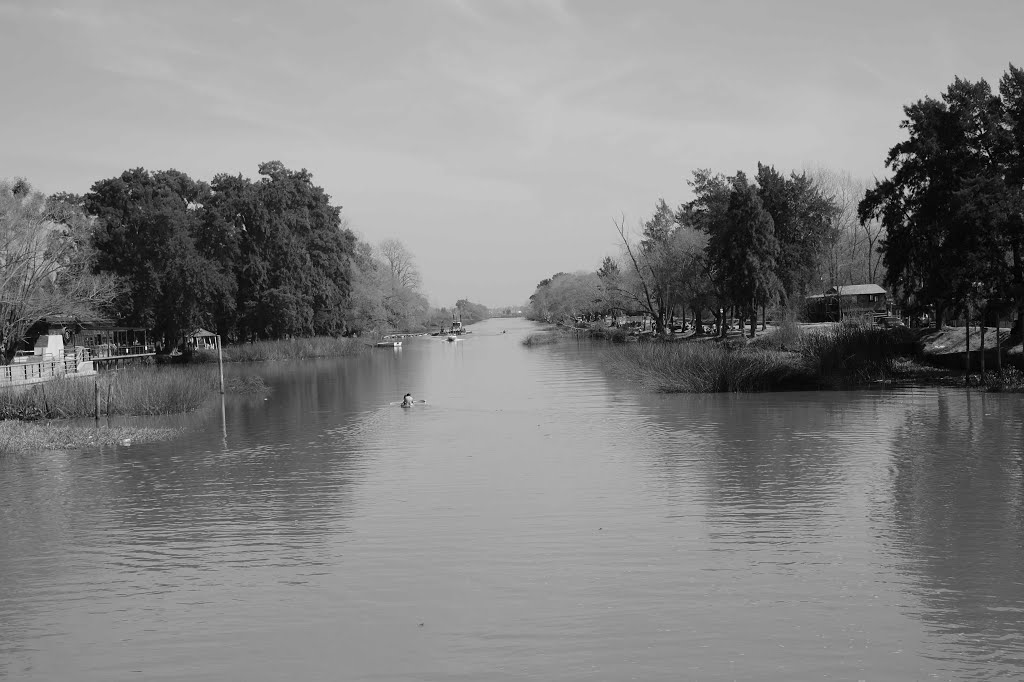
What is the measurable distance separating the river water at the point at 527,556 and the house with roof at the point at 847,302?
44.0m

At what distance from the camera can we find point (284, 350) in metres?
74.7

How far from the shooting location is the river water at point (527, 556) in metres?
10.6

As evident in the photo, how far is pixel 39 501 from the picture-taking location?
19.3 meters

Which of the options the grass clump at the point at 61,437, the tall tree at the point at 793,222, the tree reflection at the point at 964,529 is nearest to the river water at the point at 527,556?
the tree reflection at the point at 964,529

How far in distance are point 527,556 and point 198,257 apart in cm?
6064

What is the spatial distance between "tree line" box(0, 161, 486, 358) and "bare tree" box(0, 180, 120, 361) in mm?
136

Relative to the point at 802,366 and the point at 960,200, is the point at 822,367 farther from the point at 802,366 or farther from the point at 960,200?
the point at 960,200

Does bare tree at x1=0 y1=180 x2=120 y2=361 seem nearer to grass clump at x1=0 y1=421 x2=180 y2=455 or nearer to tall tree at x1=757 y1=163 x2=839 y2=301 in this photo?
grass clump at x1=0 y1=421 x2=180 y2=455

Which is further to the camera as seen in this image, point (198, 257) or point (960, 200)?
point (198, 257)

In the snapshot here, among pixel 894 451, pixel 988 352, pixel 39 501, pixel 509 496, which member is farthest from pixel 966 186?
pixel 39 501

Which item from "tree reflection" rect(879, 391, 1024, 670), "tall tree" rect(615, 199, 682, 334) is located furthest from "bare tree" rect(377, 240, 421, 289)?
"tree reflection" rect(879, 391, 1024, 670)

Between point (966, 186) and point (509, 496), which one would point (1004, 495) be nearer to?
point (509, 496)

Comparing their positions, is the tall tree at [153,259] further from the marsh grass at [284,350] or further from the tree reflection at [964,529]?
the tree reflection at [964,529]

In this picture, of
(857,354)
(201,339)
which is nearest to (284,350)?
(201,339)
